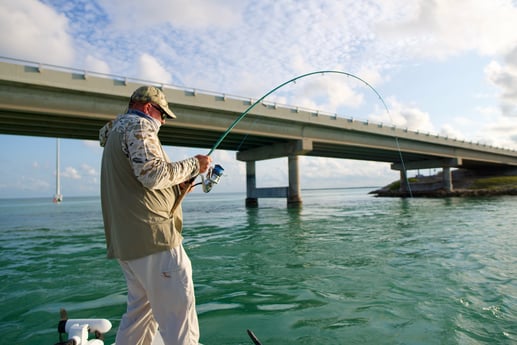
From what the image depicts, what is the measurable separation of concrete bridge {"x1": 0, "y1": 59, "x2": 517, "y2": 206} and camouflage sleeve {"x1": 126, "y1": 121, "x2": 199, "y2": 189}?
9.56 metres

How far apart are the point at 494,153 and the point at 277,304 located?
64.5 meters

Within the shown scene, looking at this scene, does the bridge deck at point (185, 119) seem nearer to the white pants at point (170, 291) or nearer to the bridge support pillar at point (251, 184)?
the bridge support pillar at point (251, 184)

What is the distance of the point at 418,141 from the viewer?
4141 cm

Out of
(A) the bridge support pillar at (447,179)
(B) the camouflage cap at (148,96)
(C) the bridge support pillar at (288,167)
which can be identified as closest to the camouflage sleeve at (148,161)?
(B) the camouflage cap at (148,96)

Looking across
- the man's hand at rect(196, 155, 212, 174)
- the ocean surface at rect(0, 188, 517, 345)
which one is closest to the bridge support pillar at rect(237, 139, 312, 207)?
the ocean surface at rect(0, 188, 517, 345)

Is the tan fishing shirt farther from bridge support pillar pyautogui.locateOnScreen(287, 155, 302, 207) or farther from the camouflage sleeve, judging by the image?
bridge support pillar pyautogui.locateOnScreen(287, 155, 302, 207)

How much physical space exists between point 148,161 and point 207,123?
933 inches

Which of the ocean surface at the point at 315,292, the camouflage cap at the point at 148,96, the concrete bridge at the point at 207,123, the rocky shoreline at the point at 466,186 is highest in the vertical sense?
the concrete bridge at the point at 207,123

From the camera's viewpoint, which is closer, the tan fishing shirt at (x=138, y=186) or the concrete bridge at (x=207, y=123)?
the tan fishing shirt at (x=138, y=186)

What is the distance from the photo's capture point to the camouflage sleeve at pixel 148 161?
2186 millimetres

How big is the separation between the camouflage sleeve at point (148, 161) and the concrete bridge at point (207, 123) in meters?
9.56

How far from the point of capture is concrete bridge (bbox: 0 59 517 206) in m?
18.2

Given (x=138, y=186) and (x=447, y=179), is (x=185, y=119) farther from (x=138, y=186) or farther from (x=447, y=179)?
(x=447, y=179)

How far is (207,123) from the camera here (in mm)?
25375
